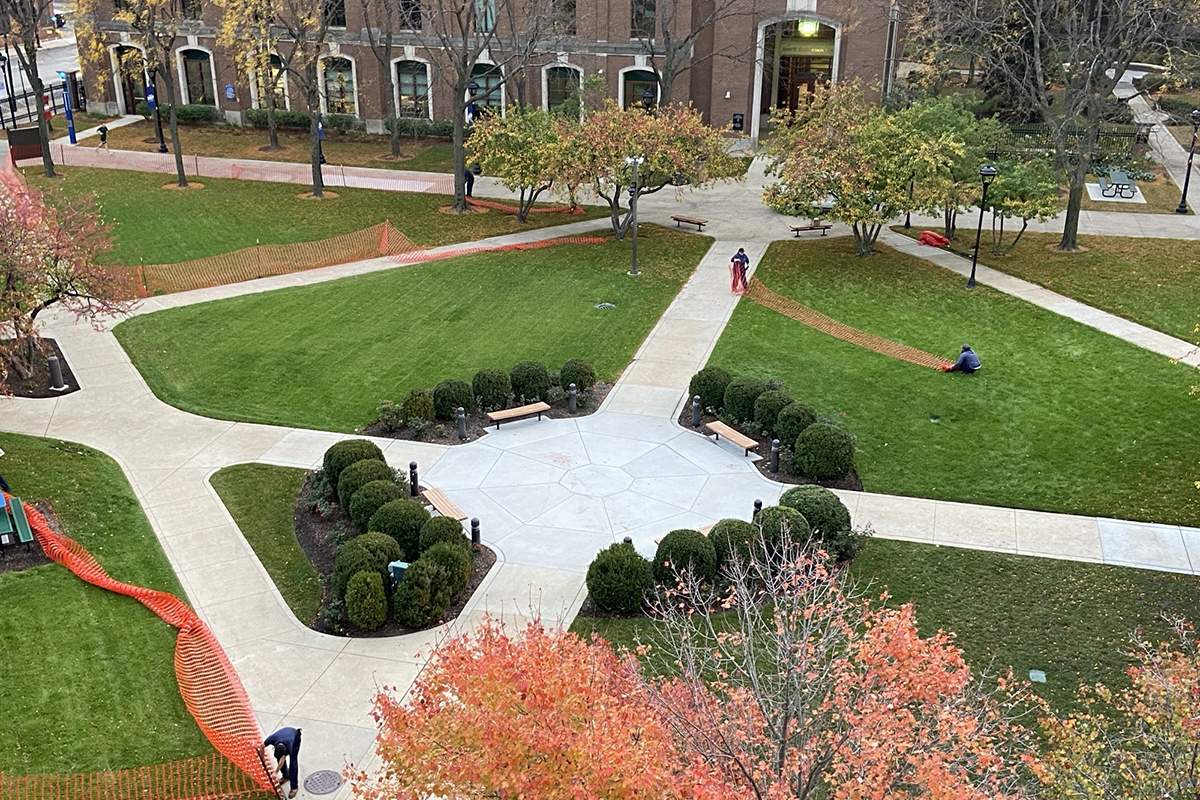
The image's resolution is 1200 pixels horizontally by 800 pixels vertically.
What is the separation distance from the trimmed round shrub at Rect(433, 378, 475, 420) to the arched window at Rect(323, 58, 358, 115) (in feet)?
110

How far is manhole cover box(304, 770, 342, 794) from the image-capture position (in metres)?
14.3

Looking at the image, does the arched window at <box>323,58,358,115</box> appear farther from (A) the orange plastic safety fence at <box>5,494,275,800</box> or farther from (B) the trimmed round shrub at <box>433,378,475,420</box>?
(A) the orange plastic safety fence at <box>5,494,275,800</box>

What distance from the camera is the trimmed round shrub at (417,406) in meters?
24.0

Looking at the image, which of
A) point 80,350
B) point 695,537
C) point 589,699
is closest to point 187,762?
point 589,699

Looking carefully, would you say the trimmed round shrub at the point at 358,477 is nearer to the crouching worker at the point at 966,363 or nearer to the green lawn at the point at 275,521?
the green lawn at the point at 275,521

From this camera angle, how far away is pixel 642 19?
49.9m

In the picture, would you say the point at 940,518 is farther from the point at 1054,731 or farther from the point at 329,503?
the point at 329,503

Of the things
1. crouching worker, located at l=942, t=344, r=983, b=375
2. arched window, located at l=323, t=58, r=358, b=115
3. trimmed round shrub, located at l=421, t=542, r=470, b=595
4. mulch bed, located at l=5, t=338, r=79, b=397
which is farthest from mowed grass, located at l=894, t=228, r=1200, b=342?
arched window, located at l=323, t=58, r=358, b=115

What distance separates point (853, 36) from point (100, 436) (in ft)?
120

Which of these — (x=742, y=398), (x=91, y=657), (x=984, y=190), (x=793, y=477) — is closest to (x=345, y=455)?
(x=91, y=657)

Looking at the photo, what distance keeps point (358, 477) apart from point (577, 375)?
6719mm

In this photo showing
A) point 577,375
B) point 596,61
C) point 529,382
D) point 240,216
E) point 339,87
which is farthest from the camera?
point 339,87

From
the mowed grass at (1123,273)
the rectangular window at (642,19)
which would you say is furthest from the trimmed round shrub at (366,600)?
the rectangular window at (642,19)

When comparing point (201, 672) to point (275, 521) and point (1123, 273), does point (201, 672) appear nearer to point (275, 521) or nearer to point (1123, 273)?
point (275, 521)
